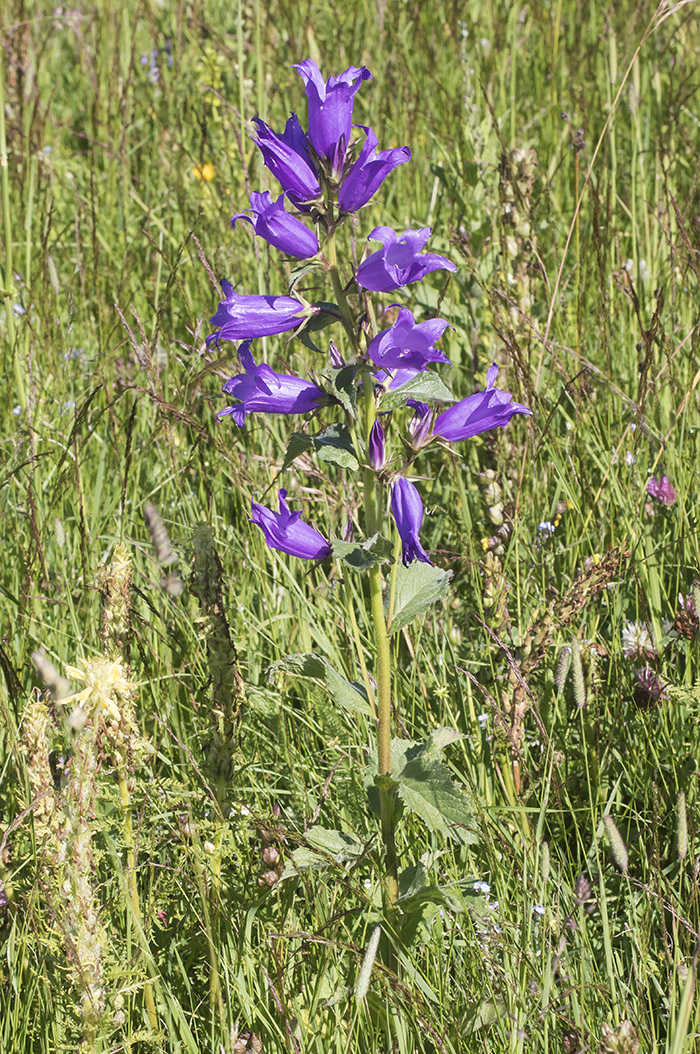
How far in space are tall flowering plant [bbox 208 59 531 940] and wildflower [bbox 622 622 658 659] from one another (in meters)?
0.62

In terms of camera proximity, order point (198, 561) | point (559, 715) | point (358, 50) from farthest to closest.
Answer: point (358, 50), point (559, 715), point (198, 561)

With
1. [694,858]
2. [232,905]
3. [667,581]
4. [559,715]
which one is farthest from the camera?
[667,581]

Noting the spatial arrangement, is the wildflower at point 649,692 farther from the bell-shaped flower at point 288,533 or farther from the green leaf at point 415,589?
the bell-shaped flower at point 288,533

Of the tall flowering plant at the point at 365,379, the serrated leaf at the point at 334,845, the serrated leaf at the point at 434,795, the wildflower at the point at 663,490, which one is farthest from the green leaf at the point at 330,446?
the wildflower at the point at 663,490

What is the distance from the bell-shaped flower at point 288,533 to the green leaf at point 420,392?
234 mm

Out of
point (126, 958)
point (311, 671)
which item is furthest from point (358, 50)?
point (126, 958)

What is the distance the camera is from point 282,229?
4.30ft

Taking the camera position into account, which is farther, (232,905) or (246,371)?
(232,905)

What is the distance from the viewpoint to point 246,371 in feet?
4.78

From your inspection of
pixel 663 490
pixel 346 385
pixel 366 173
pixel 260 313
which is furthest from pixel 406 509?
pixel 663 490

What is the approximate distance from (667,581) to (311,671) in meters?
1.20

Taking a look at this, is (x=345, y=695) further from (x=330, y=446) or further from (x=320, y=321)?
(x=320, y=321)

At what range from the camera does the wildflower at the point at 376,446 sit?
4.51ft

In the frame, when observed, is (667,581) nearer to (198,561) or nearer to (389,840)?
(389,840)
